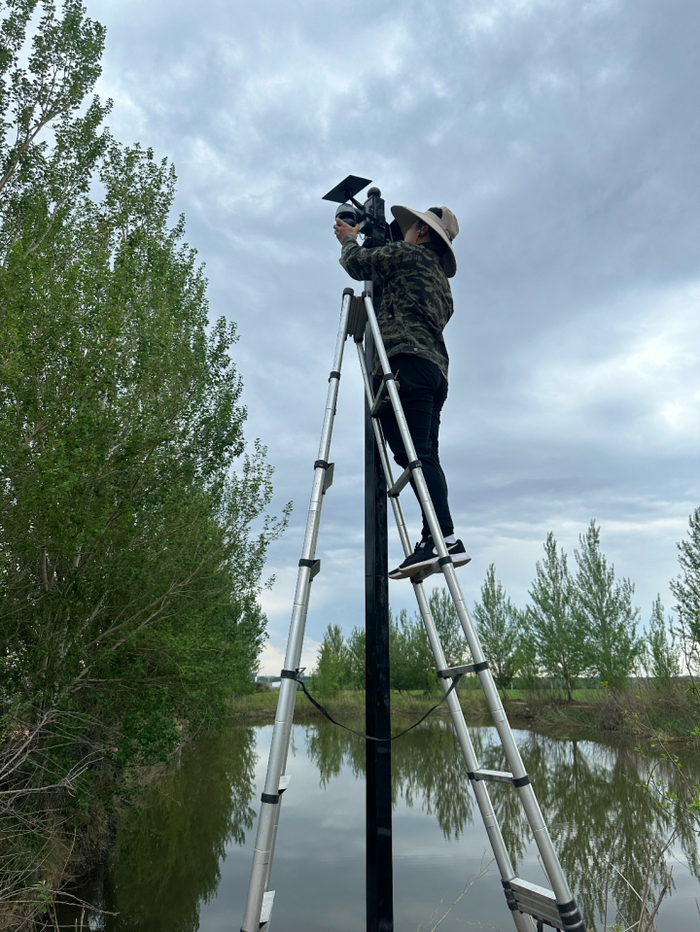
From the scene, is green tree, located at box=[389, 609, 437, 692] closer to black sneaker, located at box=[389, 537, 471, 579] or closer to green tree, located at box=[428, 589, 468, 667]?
green tree, located at box=[428, 589, 468, 667]

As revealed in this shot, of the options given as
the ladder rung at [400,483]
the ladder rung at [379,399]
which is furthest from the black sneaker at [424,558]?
the ladder rung at [379,399]

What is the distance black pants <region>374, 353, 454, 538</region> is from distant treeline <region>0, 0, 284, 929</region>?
10.4 feet

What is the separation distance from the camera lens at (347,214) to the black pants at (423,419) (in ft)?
3.08

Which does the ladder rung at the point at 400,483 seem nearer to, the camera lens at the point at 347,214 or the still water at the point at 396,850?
the camera lens at the point at 347,214

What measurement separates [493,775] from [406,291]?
84.8 inches

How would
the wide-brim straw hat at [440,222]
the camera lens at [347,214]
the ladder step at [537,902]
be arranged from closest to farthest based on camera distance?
the ladder step at [537,902] < the wide-brim straw hat at [440,222] < the camera lens at [347,214]

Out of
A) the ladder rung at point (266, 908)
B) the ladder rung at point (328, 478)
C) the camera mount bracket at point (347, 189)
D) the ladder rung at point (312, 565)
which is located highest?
the camera mount bracket at point (347, 189)

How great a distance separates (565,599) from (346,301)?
2422cm

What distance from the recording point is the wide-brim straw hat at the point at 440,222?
3045 millimetres

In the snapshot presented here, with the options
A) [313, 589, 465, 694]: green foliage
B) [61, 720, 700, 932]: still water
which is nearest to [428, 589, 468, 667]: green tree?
[313, 589, 465, 694]: green foliage

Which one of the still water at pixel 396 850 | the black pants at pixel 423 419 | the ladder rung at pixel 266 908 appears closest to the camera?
the ladder rung at pixel 266 908

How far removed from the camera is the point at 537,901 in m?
1.73

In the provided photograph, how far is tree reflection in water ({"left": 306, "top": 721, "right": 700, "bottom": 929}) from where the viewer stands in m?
7.24

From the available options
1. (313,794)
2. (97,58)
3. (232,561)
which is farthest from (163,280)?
(313,794)
